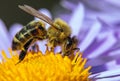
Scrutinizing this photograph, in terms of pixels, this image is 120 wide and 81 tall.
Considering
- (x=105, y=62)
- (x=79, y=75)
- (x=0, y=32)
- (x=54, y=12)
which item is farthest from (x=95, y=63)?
(x=54, y=12)

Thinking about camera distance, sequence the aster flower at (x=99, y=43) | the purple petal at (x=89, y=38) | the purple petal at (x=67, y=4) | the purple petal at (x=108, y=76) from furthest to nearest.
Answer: the purple petal at (x=67, y=4), the purple petal at (x=89, y=38), the aster flower at (x=99, y=43), the purple petal at (x=108, y=76)

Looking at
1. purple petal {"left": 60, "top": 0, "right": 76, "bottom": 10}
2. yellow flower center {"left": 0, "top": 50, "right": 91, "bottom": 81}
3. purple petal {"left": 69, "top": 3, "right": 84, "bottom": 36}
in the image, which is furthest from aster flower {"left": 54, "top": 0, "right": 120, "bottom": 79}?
purple petal {"left": 60, "top": 0, "right": 76, "bottom": 10}

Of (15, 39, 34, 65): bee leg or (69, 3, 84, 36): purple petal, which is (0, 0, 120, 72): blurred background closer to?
(69, 3, 84, 36): purple petal

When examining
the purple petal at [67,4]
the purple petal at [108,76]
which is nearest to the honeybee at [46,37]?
the purple petal at [108,76]

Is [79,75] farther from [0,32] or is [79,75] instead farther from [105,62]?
[0,32]

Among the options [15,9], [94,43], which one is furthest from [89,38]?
[15,9]

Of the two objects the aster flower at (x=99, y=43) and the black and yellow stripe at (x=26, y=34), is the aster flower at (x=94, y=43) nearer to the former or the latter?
the aster flower at (x=99, y=43)

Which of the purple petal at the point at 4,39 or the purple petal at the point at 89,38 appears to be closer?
the purple petal at the point at 89,38
